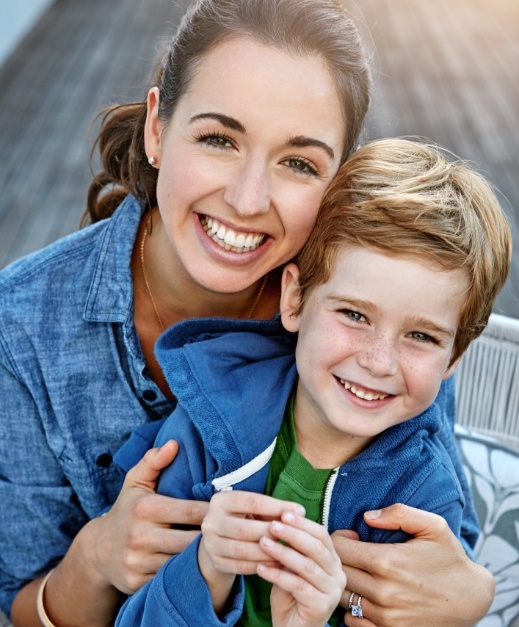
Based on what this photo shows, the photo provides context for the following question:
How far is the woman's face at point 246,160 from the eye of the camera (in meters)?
1.39

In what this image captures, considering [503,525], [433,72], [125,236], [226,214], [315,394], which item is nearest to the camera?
[315,394]

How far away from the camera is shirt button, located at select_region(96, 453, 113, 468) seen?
1663 millimetres

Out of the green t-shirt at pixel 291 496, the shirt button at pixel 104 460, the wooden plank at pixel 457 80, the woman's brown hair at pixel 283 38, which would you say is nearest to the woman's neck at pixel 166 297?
the shirt button at pixel 104 460

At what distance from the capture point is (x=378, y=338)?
1.28 meters

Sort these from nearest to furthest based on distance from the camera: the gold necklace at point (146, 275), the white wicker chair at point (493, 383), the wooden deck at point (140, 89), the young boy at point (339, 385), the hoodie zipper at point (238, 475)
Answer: the young boy at point (339, 385) < the hoodie zipper at point (238, 475) < the gold necklace at point (146, 275) < the white wicker chair at point (493, 383) < the wooden deck at point (140, 89)

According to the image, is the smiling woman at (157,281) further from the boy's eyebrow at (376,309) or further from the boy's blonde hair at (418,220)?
the boy's eyebrow at (376,309)

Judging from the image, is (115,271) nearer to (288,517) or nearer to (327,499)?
(327,499)

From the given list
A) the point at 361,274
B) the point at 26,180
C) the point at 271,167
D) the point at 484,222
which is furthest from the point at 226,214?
the point at 26,180

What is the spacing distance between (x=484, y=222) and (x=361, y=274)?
0.70 feet

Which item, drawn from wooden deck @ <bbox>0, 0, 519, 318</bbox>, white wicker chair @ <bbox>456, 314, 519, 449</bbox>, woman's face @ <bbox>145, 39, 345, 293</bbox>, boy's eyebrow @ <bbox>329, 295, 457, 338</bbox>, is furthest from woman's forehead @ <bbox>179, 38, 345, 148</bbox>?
wooden deck @ <bbox>0, 0, 519, 318</bbox>

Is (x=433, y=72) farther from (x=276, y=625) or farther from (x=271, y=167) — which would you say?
(x=276, y=625)

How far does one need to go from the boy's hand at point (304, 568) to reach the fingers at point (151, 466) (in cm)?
31

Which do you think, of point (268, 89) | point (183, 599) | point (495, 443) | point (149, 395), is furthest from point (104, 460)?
point (495, 443)

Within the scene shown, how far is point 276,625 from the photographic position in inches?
47.3
